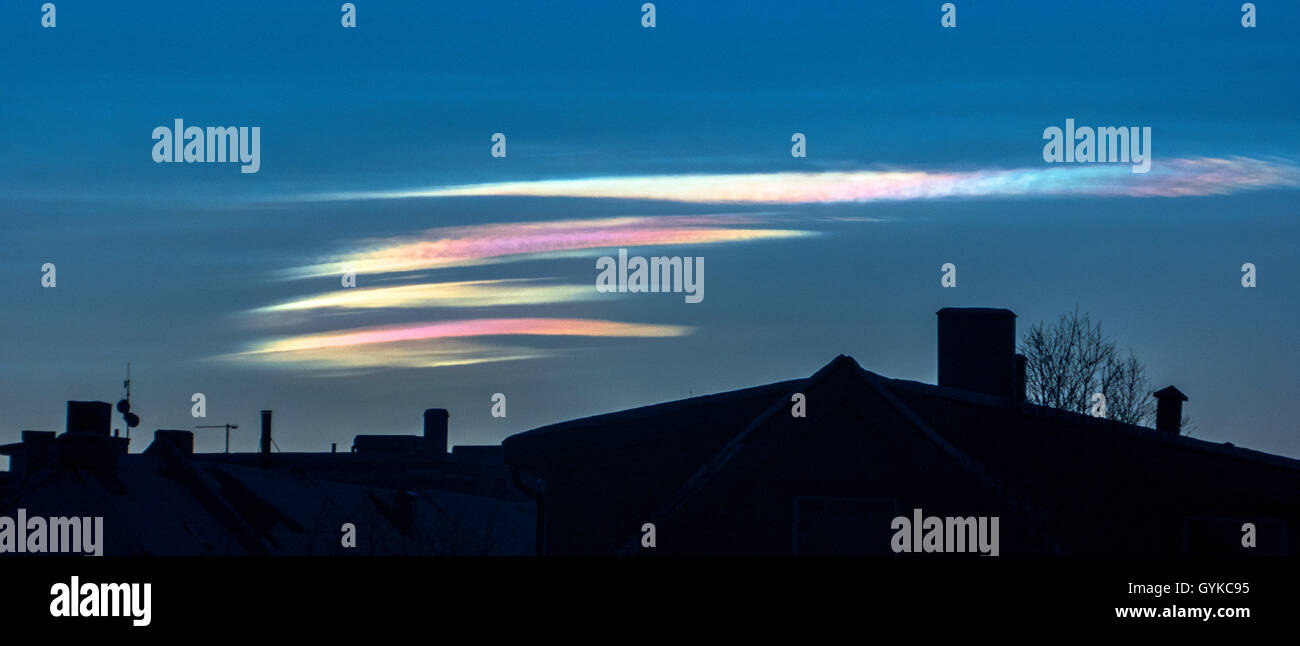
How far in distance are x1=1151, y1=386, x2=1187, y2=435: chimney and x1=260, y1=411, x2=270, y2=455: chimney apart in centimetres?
4573

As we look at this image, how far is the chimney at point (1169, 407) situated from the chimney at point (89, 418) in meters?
23.0

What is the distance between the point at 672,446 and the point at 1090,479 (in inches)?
243

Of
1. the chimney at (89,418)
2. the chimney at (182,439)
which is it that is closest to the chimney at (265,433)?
the chimney at (182,439)

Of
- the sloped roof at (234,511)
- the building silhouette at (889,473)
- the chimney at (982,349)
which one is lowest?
the sloped roof at (234,511)

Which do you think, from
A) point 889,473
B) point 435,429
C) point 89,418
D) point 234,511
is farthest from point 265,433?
point 889,473

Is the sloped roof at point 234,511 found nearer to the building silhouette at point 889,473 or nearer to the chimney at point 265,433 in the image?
the building silhouette at point 889,473

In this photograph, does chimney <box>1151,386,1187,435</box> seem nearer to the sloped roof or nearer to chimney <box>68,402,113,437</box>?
the sloped roof

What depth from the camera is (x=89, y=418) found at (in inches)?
1330

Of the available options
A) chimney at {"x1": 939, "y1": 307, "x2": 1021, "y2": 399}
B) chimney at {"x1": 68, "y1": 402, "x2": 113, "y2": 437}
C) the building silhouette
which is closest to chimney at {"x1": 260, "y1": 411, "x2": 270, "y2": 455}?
chimney at {"x1": 68, "y1": 402, "x2": 113, "y2": 437}

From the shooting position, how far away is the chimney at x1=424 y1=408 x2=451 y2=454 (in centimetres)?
6950

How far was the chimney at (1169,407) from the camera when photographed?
25.8 meters
